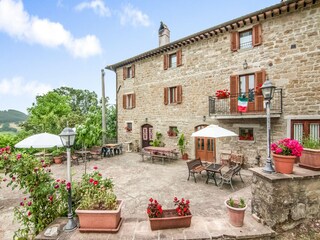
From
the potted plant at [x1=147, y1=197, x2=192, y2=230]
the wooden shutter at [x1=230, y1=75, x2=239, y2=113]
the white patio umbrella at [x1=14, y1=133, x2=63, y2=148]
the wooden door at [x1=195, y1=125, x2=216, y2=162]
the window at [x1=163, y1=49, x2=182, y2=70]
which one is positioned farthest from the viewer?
the window at [x1=163, y1=49, x2=182, y2=70]

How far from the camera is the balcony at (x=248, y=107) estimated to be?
26.8 feet

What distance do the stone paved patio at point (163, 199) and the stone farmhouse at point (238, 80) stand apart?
242cm

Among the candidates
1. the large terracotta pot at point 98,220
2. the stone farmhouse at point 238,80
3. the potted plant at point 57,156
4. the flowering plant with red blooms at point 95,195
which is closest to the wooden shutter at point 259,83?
the stone farmhouse at point 238,80

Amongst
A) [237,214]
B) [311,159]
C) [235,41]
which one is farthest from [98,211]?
[235,41]

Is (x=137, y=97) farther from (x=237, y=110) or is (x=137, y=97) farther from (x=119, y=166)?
(x=237, y=110)

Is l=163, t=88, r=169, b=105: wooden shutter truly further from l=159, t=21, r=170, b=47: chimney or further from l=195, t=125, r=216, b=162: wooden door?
l=159, t=21, r=170, b=47: chimney

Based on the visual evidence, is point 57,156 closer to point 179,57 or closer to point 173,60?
point 173,60

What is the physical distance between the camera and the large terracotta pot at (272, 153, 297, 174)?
3.31m

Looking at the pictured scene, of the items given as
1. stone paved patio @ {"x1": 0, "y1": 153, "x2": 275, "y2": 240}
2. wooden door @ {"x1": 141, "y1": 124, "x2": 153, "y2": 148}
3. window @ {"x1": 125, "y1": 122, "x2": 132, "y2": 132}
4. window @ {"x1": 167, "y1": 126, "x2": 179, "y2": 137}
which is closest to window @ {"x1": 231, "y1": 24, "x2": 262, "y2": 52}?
window @ {"x1": 167, "y1": 126, "x2": 179, "y2": 137}

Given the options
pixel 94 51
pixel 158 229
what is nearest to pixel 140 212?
pixel 158 229

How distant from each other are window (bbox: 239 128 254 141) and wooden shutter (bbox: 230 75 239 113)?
1281 mm

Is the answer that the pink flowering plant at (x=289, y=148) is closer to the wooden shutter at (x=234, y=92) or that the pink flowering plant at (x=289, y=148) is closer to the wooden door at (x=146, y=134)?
the wooden shutter at (x=234, y=92)

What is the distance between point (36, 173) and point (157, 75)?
10943 millimetres

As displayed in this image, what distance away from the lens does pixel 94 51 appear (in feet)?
61.6
